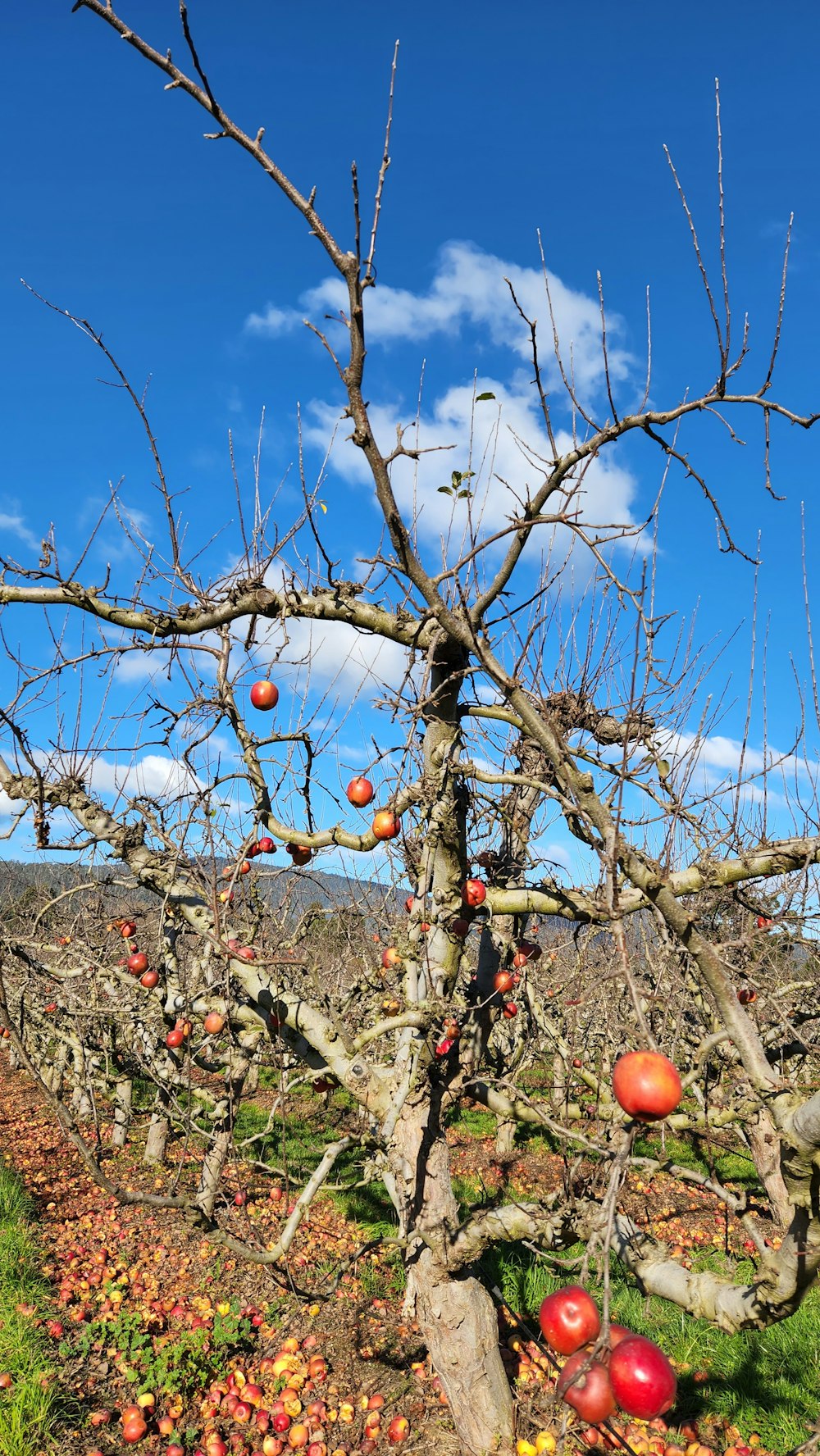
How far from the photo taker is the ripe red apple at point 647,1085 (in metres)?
1.59

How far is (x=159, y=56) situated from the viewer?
1509 millimetres

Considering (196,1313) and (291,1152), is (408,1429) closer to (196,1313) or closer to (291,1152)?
(196,1313)

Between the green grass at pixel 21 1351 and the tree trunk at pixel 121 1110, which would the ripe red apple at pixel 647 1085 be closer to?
the green grass at pixel 21 1351

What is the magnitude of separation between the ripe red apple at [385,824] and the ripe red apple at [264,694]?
0.94 m

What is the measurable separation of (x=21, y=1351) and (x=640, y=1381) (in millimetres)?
4241

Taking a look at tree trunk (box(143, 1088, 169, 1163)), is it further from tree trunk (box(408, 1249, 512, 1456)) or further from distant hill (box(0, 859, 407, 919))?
tree trunk (box(408, 1249, 512, 1456))

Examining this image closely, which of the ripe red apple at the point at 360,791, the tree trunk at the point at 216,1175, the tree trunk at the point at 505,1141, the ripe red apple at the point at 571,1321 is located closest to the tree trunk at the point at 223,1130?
the tree trunk at the point at 216,1175

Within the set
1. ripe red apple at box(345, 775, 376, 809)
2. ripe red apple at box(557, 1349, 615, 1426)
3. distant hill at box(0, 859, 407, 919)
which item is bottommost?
ripe red apple at box(557, 1349, 615, 1426)

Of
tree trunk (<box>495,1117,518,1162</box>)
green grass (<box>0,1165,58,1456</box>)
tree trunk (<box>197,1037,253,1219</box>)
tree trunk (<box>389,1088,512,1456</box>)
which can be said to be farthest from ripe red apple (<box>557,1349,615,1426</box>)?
tree trunk (<box>495,1117,518,1162</box>)

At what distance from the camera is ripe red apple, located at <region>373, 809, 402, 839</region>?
128 inches

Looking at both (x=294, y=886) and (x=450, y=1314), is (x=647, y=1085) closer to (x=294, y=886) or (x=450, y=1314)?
(x=450, y=1314)

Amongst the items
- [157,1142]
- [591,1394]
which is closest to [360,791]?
[591,1394]

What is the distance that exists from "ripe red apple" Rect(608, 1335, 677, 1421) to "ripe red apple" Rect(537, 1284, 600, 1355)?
0.13m

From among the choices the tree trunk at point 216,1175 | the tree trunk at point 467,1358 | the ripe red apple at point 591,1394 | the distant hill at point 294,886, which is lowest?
the tree trunk at point 467,1358
